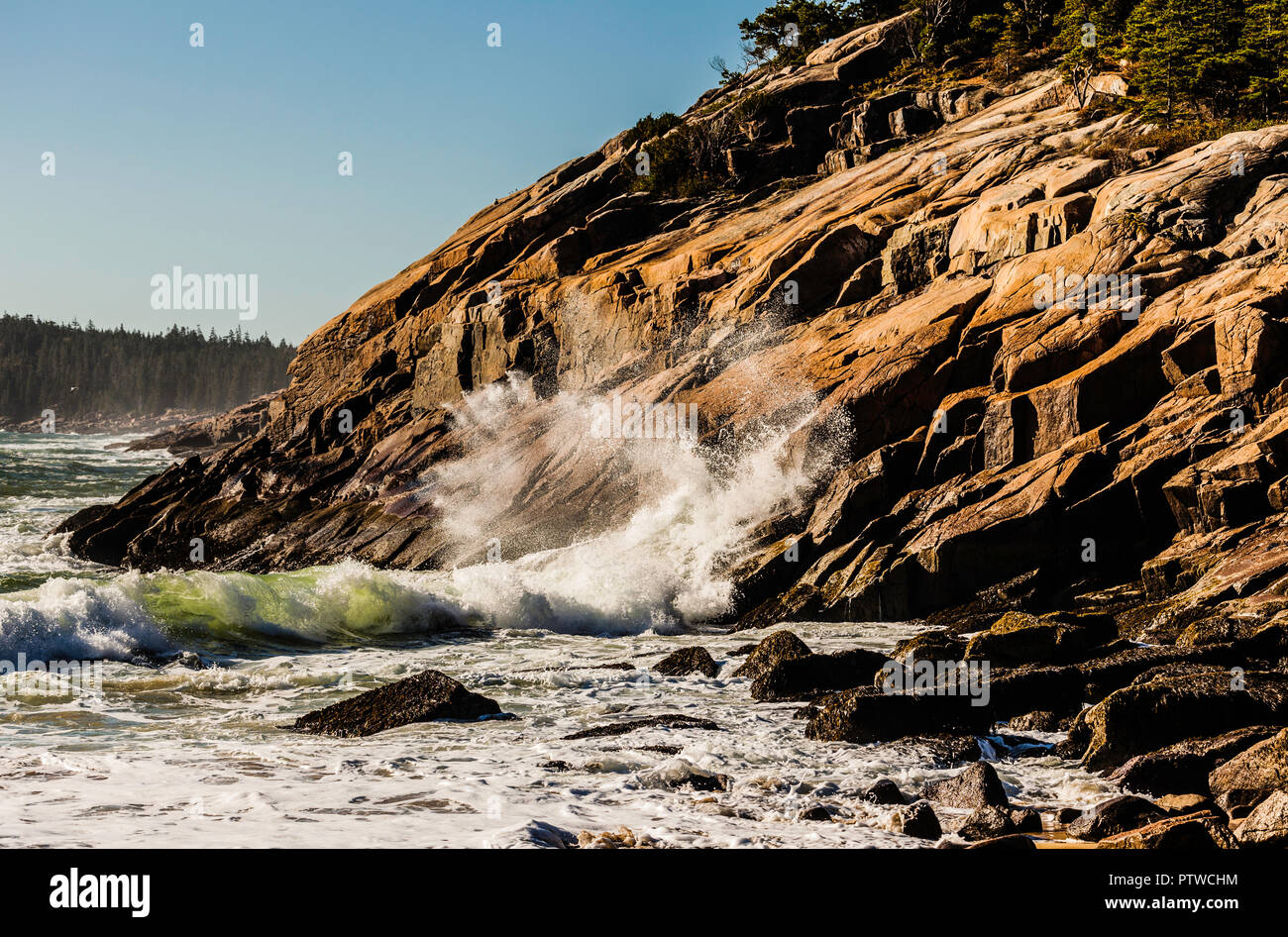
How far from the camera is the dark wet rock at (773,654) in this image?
1559 cm

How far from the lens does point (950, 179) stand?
3294cm

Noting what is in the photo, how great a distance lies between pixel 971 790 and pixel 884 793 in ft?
2.72

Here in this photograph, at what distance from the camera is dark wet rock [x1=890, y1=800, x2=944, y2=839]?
9039mm

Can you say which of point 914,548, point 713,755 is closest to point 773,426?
point 914,548

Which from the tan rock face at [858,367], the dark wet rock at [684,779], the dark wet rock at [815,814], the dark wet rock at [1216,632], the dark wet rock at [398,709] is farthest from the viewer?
the tan rock face at [858,367]

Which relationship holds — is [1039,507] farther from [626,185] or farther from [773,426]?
[626,185]

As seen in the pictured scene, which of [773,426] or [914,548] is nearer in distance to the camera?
[914,548]

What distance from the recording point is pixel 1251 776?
906 cm

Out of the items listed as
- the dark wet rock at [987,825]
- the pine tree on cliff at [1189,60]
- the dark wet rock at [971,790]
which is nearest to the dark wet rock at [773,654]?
the dark wet rock at [971,790]

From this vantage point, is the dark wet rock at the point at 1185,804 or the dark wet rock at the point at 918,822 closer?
the dark wet rock at the point at 1185,804

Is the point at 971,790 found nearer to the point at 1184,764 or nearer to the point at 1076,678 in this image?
the point at 1184,764

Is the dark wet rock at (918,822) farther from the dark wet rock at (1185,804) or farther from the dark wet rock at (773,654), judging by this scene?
the dark wet rock at (773,654)

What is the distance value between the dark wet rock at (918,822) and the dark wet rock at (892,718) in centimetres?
314

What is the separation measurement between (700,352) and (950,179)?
394 inches
